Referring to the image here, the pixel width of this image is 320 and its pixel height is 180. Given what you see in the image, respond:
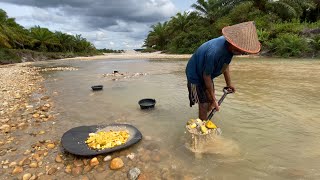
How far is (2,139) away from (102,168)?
6.23ft

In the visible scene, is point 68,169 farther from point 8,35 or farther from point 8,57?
point 8,35

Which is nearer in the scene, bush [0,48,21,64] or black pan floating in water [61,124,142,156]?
black pan floating in water [61,124,142,156]

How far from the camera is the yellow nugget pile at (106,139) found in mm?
3444

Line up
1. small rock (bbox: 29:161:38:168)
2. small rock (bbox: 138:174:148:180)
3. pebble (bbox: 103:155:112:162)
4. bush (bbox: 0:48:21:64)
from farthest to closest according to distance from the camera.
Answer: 1. bush (bbox: 0:48:21:64)
2. pebble (bbox: 103:155:112:162)
3. small rock (bbox: 29:161:38:168)
4. small rock (bbox: 138:174:148:180)

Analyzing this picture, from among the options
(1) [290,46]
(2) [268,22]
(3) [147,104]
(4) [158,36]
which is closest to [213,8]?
(2) [268,22]

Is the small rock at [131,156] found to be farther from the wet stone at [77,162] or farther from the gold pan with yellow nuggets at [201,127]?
the gold pan with yellow nuggets at [201,127]

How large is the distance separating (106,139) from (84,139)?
0.33m

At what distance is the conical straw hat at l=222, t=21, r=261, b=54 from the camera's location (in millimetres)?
2992

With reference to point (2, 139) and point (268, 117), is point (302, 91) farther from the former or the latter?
point (2, 139)

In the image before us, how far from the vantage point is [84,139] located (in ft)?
11.9

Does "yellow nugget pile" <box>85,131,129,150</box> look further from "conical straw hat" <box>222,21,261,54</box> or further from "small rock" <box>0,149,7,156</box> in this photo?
"conical straw hat" <box>222,21,261,54</box>

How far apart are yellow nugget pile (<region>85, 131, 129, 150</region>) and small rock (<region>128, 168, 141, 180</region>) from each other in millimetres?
604

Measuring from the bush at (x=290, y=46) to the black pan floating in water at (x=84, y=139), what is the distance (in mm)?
18571

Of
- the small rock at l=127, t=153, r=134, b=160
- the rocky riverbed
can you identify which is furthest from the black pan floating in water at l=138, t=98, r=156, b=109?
the small rock at l=127, t=153, r=134, b=160
